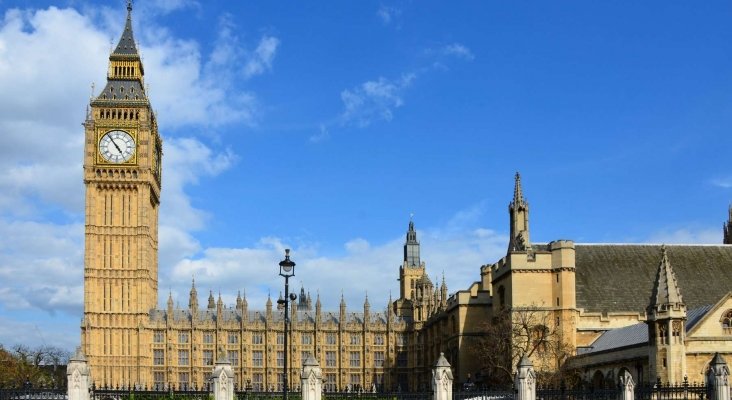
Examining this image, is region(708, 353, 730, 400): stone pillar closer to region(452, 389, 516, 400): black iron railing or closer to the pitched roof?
region(452, 389, 516, 400): black iron railing

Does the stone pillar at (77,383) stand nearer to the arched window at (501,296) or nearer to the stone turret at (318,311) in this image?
the arched window at (501,296)

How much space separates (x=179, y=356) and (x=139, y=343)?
456 cm

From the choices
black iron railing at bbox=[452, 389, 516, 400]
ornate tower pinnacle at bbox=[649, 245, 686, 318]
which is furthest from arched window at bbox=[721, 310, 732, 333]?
black iron railing at bbox=[452, 389, 516, 400]

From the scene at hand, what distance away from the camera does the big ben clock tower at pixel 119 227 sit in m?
95.2

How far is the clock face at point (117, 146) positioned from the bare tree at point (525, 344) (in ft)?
159

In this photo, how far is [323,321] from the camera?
103562mm

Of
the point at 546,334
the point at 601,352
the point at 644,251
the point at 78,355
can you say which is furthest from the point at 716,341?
the point at 78,355

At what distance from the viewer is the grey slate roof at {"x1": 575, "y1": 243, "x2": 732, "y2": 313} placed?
6412cm

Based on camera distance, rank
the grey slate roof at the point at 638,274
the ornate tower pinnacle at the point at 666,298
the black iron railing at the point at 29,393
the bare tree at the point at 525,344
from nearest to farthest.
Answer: the black iron railing at the point at 29,393 < the ornate tower pinnacle at the point at 666,298 < the bare tree at the point at 525,344 < the grey slate roof at the point at 638,274

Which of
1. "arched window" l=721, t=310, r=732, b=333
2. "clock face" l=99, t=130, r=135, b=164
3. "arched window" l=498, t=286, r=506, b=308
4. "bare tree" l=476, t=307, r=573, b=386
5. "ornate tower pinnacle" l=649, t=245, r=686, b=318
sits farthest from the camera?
"clock face" l=99, t=130, r=135, b=164

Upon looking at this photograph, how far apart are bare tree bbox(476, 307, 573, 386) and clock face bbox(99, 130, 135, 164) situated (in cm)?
4853

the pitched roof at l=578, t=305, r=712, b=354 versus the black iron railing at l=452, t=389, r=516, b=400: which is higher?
the pitched roof at l=578, t=305, r=712, b=354

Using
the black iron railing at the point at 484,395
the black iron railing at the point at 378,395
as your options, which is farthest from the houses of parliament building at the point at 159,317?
the black iron railing at the point at 378,395

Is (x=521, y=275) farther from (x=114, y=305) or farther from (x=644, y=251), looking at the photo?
(x=114, y=305)
